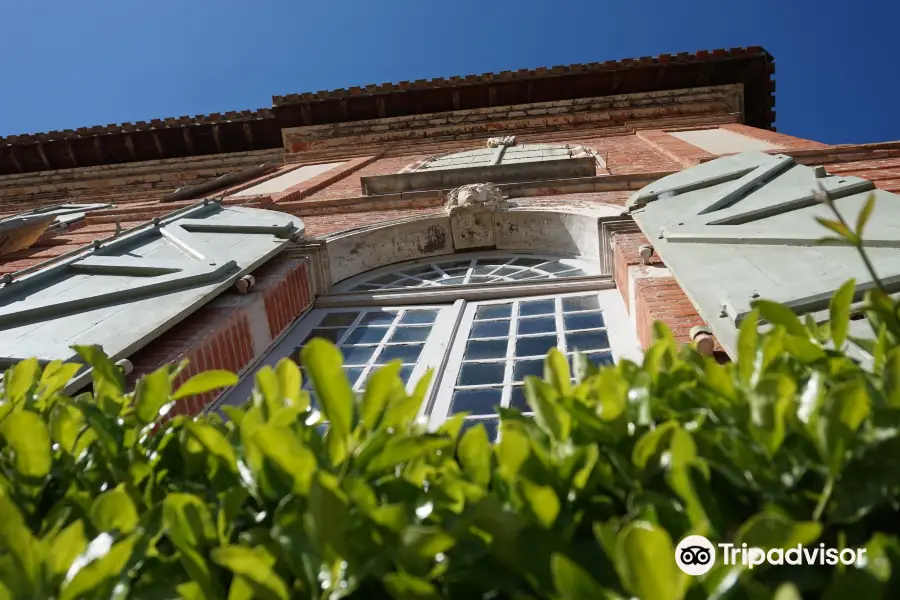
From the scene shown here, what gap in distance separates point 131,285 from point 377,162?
628cm

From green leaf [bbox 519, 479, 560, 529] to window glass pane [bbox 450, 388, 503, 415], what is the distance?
205 cm

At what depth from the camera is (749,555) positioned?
0.77m

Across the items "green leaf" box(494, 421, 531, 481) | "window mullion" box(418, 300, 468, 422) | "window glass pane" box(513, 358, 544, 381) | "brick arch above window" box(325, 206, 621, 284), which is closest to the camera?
"green leaf" box(494, 421, 531, 481)

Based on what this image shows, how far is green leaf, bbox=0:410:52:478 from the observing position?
3.88ft

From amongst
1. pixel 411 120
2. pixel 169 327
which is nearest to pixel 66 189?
pixel 411 120

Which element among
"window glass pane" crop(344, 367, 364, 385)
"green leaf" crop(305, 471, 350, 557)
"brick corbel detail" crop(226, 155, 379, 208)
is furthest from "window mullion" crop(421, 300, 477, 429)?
"brick corbel detail" crop(226, 155, 379, 208)

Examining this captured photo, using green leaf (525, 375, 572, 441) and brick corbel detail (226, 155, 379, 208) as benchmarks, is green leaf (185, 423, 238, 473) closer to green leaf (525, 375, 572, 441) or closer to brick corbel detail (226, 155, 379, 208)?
green leaf (525, 375, 572, 441)

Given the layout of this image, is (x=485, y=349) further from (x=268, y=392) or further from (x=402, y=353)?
(x=268, y=392)

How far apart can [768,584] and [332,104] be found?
1143cm

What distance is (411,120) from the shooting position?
Answer: 10992 millimetres

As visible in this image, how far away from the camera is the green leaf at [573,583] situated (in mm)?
733

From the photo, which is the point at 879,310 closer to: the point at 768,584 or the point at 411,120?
the point at 768,584

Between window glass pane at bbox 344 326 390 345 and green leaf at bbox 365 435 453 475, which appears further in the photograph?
window glass pane at bbox 344 326 390 345

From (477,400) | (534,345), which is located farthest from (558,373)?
(534,345)
